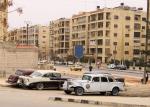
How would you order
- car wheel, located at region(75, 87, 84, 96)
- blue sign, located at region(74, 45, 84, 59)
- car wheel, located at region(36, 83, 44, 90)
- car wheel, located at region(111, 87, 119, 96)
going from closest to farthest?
blue sign, located at region(74, 45, 84, 59), car wheel, located at region(75, 87, 84, 96), car wheel, located at region(111, 87, 119, 96), car wheel, located at region(36, 83, 44, 90)

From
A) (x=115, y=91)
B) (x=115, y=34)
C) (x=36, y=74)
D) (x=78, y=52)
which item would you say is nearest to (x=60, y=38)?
(x=115, y=34)

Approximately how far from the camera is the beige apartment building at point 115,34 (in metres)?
142

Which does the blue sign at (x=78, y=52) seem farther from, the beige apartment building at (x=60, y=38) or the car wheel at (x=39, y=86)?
the beige apartment building at (x=60, y=38)

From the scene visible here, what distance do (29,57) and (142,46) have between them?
8844cm

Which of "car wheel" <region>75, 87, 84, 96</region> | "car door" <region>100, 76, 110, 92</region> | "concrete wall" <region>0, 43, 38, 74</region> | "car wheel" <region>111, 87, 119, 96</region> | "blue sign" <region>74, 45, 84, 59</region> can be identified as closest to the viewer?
"blue sign" <region>74, 45, 84, 59</region>

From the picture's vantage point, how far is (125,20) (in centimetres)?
14588

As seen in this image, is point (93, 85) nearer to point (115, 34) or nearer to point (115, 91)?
point (115, 91)

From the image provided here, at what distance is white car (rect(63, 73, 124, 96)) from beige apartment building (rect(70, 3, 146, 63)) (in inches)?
4076

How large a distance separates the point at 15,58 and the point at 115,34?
88439mm

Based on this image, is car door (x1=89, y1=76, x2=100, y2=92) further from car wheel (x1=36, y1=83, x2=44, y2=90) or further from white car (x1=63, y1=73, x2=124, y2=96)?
car wheel (x1=36, y1=83, x2=44, y2=90)

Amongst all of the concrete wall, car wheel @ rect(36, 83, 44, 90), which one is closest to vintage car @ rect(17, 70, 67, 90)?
car wheel @ rect(36, 83, 44, 90)

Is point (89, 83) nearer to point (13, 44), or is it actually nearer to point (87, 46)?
point (13, 44)

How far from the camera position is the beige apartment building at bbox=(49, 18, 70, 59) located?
178m

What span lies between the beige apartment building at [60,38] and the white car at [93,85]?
137 metres
